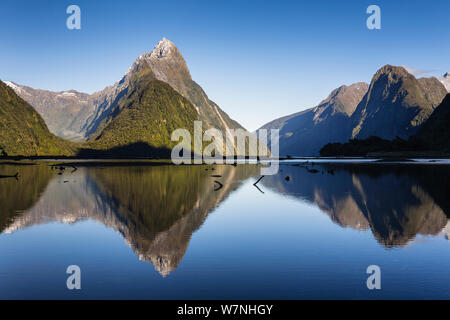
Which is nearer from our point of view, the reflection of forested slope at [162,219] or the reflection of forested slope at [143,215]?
the reflection of forested slope at [162,219]

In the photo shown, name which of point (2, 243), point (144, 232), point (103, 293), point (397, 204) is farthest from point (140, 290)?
point (397, 204)

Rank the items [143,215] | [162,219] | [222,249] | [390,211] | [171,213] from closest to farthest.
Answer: [222,249], [162,219], [143,215], [171,213], [390,211]

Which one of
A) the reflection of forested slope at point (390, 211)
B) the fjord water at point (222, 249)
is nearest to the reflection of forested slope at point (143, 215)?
the fjord water at point (222, 249)

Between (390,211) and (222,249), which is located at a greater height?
(390,211)

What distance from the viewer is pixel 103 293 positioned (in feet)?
44.2

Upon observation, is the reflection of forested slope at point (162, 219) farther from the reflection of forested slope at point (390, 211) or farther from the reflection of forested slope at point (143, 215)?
the reflection of forested slope at point (390, 211)

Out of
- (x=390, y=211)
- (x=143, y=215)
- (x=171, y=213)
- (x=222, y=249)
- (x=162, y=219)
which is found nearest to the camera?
(x=222, y=249)

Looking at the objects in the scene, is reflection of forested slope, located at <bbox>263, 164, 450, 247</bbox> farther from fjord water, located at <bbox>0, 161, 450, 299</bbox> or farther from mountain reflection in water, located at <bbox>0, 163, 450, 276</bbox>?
fjord water, located at <bbox>0, 161, 450, 299</bbox>

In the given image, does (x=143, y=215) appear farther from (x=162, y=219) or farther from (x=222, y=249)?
(x=222, y=249)

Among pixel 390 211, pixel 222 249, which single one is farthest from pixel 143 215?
pixel 390 211

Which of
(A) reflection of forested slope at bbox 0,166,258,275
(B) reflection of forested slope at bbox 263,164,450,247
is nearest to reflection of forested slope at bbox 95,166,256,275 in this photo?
(A) reflection of forested slope at bbox 0,166,258,275

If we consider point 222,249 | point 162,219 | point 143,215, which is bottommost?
point 222,249
